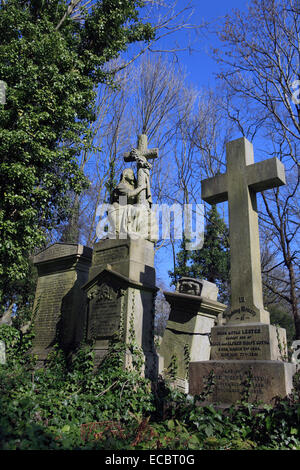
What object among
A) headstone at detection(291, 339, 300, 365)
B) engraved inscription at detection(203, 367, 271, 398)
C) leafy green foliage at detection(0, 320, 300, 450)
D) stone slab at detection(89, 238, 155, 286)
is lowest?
leafy green foliage at detection(0, 320, 300, 450)

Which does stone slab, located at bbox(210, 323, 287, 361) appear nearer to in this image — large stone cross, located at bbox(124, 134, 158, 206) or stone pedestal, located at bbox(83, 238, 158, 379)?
stone pedestal, located at bbox(83, 238, 158, 379)

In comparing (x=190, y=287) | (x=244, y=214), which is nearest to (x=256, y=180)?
(x=244, y=214)

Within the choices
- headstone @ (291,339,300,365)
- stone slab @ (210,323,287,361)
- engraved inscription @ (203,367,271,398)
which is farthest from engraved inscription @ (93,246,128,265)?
headstone @ (291,339,300,365)

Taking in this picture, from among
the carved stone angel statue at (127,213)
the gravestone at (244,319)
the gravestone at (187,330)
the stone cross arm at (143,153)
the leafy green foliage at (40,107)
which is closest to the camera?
the gravestone at (244,319)

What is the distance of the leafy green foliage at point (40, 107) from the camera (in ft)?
28.3

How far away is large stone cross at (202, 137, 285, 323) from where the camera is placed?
4988mm

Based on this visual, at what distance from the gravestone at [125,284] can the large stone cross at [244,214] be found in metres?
2.21

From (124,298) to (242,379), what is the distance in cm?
309

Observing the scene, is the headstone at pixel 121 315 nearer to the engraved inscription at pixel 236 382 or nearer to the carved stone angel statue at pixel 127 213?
the carved stone angel statue at pixel 127 213

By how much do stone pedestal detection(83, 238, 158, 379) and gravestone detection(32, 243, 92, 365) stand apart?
4.47 feet

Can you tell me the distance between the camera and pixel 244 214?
5.40 m

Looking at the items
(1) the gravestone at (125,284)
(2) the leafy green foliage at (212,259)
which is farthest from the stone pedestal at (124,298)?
(2) the leafy green foliage at (212,259)

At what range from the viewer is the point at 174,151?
70.9ft

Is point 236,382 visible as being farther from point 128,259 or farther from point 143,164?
point 143,164
